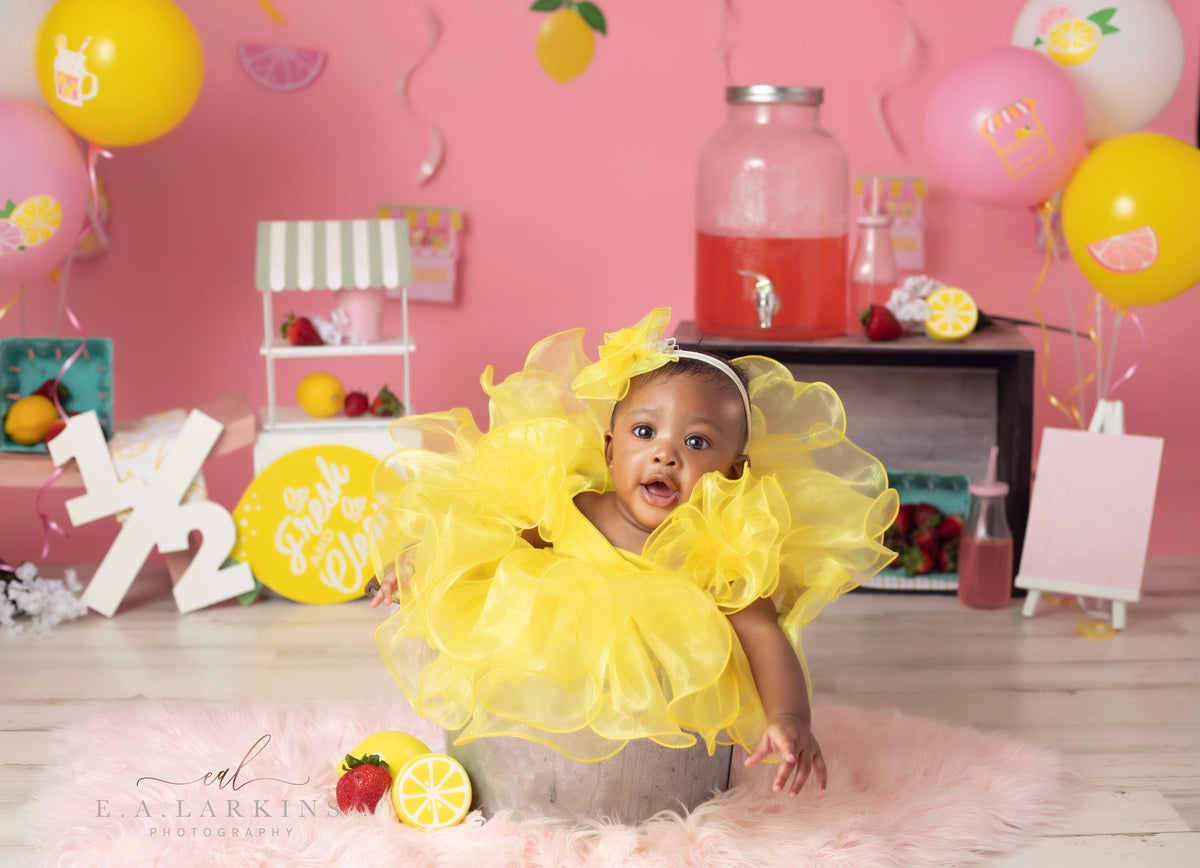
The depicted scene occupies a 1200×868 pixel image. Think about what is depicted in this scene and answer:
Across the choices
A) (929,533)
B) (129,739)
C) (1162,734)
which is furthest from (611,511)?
(929,533)

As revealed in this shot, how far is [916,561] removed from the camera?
8.68ft

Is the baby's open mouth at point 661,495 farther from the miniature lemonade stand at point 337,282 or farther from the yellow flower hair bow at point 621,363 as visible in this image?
the miniature lemonade stand at point 337,282

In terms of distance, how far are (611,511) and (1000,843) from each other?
2.14 feet

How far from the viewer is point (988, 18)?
2.86 m

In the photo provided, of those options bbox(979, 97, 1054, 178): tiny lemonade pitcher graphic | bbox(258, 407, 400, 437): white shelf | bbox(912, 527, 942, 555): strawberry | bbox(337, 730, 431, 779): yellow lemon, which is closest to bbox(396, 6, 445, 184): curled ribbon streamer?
bbox(258, 407, 400, 437): white shelf

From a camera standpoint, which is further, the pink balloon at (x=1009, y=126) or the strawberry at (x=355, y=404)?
the strawberry at (x=355, y=404)

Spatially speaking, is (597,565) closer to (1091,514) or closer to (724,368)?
(724,368)

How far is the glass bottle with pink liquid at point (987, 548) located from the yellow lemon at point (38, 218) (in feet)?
A: 5.78

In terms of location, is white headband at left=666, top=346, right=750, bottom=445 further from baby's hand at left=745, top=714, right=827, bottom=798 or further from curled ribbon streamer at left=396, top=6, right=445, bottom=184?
curled ribbon streamer at left=396, top=6, right=445, bottom=184

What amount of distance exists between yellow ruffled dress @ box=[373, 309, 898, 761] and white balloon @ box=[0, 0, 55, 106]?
1.12m

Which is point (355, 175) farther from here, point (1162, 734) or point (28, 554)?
point (1162, 734)

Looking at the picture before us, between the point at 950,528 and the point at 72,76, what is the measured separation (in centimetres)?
188

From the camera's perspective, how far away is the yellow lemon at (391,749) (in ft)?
5.57

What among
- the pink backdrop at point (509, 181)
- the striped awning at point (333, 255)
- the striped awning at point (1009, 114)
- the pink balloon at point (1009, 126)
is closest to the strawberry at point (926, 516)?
the pink backdrop at point (509, 181)
